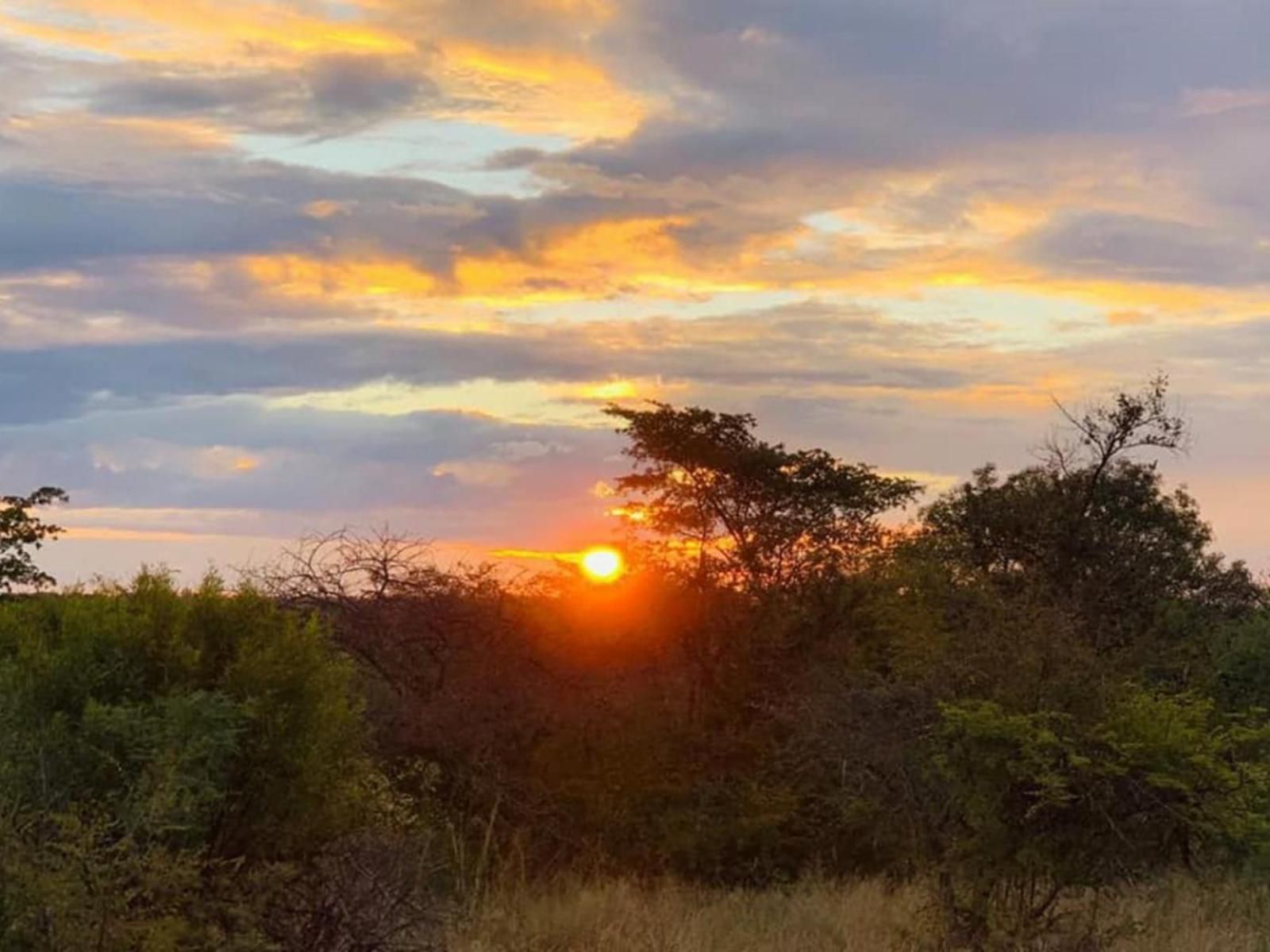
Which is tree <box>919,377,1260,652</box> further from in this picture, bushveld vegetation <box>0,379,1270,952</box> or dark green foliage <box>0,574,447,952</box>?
dark green foliage <box>0,574,447,952</box>

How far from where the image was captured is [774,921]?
12930 millimetres

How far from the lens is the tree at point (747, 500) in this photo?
67.8 ft

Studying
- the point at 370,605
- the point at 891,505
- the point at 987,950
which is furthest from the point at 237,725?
the point at 891,505

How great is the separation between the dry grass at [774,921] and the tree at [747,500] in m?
6.57

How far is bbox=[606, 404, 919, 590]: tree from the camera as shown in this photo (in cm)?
2067

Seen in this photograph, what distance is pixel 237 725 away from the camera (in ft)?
26.9

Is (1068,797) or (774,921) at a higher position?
(1068,797)

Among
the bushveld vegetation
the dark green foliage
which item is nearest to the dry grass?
the bushveld vegetation

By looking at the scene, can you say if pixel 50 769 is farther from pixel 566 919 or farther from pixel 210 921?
pixel 566 919

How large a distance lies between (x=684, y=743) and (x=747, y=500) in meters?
5.13

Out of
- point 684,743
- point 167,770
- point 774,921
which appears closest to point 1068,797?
point 774,921

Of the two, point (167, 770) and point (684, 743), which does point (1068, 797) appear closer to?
point (167, 770)

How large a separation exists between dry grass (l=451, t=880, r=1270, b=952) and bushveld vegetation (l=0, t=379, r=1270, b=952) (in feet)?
0.19

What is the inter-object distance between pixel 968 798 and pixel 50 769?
6.12 meters
